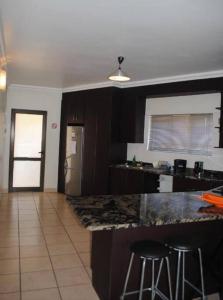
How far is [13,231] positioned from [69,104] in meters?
3.70

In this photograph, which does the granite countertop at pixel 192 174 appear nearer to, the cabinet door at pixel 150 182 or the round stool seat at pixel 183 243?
the cabinet door at pixel 150 182

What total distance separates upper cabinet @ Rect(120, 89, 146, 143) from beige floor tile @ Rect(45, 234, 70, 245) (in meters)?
2.65

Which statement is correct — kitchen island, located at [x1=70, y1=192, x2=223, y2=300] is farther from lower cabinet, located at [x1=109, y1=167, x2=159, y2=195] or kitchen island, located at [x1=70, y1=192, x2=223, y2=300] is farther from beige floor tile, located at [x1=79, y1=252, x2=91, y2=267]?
lower cabinet, located at [x1=109, y1=167, x2=159, y2=195]

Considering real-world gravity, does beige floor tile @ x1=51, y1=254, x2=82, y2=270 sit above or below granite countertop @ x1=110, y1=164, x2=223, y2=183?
below

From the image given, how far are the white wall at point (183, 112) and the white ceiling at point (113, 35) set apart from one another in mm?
663

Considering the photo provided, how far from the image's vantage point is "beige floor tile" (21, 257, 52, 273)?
329 centimetres

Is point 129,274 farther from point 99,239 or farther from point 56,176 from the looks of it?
point 56,176

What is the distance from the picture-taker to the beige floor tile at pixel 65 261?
11.2ft

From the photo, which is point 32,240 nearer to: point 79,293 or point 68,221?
point 68,221

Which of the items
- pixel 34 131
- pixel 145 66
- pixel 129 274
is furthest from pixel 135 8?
pixel 34 131

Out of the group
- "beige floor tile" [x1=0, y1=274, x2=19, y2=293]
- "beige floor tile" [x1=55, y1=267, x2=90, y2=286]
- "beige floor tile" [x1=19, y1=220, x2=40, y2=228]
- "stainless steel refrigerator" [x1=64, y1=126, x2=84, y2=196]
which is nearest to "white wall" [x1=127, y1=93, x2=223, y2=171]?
"stainless steel refrigerator" [x1=64, y1=126, x2=84, y2=196]

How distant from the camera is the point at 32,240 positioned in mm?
4184

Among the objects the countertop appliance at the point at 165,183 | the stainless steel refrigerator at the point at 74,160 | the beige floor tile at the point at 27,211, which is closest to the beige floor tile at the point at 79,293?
the beige floor tile at the point at 27,211

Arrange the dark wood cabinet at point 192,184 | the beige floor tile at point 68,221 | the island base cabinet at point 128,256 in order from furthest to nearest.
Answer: the beige floor tile at point 68,221 < the dark wood cabinet at point 192,184 < the island base cabinet at point 128,256
